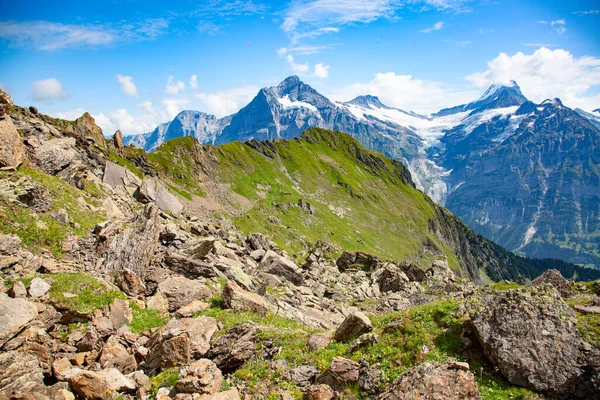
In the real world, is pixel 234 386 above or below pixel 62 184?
below

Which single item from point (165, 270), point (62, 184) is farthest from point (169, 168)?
point (165, 270)

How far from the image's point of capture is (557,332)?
1300 centimetres

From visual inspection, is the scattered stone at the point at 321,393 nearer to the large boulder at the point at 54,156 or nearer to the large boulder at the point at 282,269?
the large boulder at the point at 282,269

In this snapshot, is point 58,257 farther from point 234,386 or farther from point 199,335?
point 234,386

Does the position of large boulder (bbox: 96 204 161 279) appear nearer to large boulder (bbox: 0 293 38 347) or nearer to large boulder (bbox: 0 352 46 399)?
large boulder (bbox: 0 293 38 347)

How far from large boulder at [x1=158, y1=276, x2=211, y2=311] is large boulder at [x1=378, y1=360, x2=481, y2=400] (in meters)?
17.6

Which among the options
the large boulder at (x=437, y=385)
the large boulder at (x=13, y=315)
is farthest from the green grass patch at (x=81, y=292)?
the large boulder at (x=437, y=385)

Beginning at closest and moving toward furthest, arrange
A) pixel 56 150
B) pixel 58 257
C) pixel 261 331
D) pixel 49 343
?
1. pixel 49 343
2. pixel 261 331
3. pixel 58 257
4. pixel 56 150

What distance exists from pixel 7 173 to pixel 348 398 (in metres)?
30.7

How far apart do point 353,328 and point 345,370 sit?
3.79 metres

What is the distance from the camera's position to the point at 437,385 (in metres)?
10.6

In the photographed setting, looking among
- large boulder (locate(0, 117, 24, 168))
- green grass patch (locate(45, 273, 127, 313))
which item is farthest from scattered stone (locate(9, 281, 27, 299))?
large boulder (locate(0, 117, 24, 168))

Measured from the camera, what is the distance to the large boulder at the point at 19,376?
1273 centimetres

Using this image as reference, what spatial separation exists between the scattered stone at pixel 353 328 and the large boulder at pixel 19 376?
516 inches
